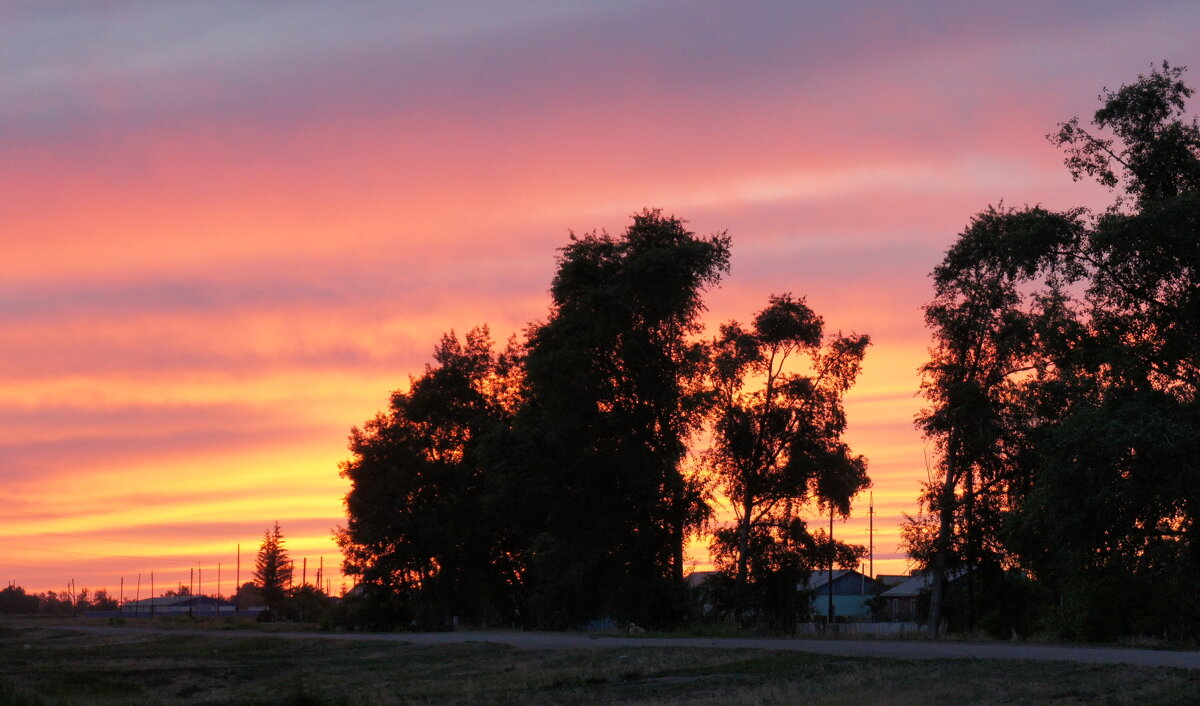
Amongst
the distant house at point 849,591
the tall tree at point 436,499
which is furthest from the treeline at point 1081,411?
the distant house at point 849,591

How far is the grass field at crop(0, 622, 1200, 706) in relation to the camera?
69.9 feet

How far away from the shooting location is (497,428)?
61625 millimetres

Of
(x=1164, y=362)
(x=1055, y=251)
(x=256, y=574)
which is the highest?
(x=1055, y=251)

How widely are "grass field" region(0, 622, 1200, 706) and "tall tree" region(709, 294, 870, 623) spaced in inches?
633

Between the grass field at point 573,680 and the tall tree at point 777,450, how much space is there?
52.8 ft

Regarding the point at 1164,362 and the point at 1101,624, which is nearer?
the point at 1164,362

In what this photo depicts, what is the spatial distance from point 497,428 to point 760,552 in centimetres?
1540

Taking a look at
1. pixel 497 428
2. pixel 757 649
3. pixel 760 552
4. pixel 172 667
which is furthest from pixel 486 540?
pixel 757 649

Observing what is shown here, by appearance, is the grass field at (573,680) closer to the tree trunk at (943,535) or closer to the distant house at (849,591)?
the tree trunk at (943,535)

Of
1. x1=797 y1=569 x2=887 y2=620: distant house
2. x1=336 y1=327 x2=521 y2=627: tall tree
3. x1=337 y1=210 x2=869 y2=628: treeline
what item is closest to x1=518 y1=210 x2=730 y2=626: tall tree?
x1=337 y1=210 x2=869 y2=628: treeline

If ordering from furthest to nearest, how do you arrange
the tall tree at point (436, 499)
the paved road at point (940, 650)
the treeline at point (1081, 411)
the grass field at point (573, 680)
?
1. the tall tree at point (436, 499)
2. the treeline at point (1081, 411)
3. the paved road at point (940, 650)
4. the grass field at point (573, 680)

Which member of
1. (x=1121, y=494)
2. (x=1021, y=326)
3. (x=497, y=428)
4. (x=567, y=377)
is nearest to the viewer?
(x=1121, y=494)

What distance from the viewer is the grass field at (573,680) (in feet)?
69.9

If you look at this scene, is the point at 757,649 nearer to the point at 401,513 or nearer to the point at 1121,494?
the point at 1121,494
